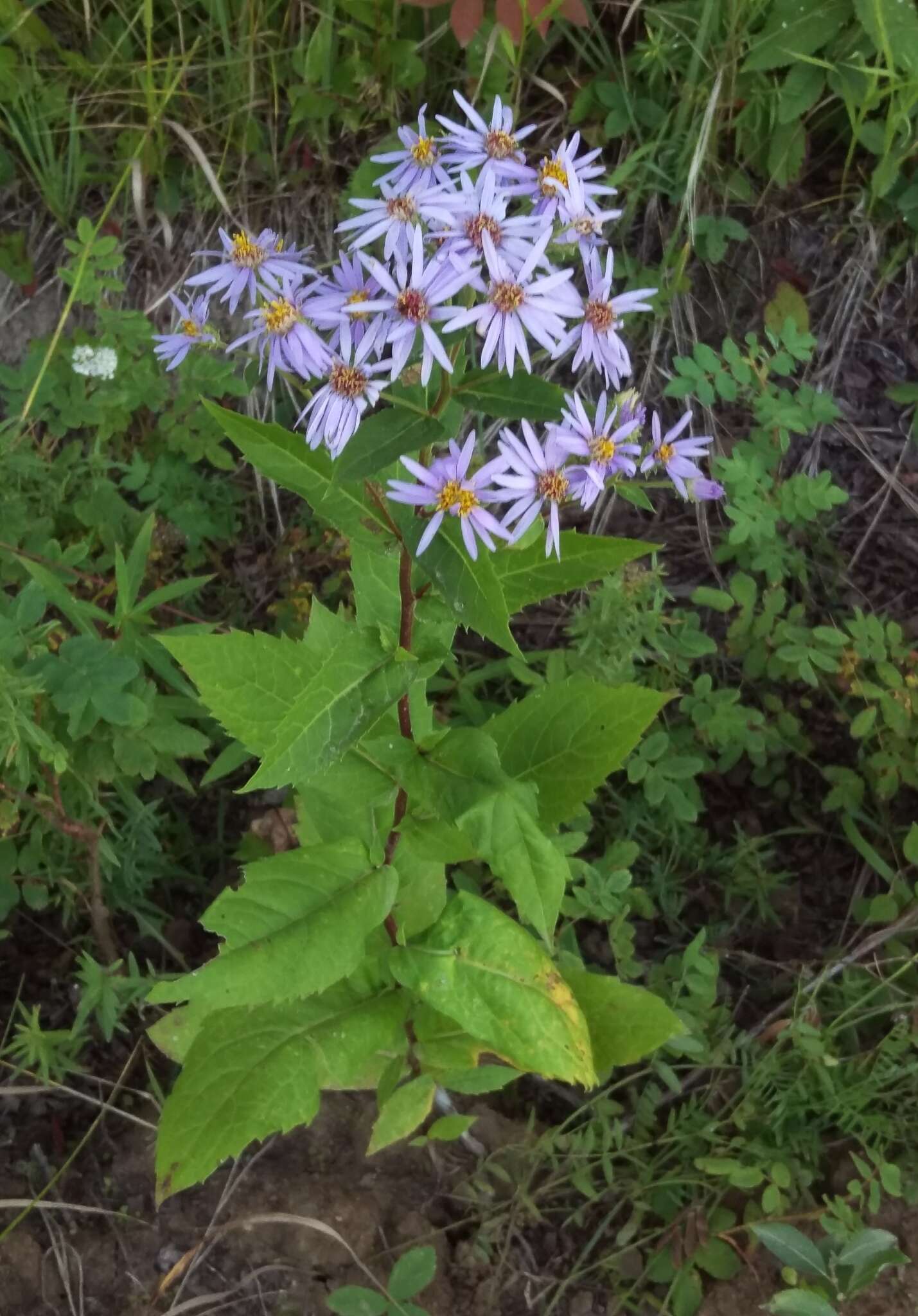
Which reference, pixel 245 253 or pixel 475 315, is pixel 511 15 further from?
pixel 475 315

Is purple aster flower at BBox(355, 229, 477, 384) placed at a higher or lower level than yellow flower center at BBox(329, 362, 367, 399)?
higher

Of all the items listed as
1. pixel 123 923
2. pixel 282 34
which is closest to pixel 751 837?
pixel 123 923

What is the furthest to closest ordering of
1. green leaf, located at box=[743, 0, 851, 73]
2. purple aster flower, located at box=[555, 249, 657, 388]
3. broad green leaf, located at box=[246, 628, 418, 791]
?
green leaf, located at box=[743, 0, 851, 73], purple aster flower, located at box=[555, 249, 657, 388], broad green leaf, located at box=[246, 628, 418, 791]

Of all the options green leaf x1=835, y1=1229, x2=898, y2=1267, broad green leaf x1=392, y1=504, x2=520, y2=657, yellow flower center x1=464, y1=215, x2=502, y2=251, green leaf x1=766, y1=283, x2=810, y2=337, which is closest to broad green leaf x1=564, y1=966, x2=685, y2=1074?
green leaf x1=835, y1=1229, x2=898, y2=1267

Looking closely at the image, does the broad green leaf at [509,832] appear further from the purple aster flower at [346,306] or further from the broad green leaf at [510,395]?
the purple aster flower at [346,306]

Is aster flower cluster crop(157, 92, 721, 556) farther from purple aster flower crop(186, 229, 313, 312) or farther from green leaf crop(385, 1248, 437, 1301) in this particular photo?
green leaf crop(385, 1248, 437, 1301)

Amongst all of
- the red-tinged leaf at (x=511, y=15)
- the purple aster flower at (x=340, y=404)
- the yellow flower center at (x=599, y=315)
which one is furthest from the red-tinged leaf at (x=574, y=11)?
the purple aster flower at (x=340, y=404)

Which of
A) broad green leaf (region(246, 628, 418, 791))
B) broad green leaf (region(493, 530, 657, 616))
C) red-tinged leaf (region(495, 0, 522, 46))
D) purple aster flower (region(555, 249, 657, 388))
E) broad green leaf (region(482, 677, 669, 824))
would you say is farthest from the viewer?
red-tinged leaf (region(495, 0, 522, 46))
